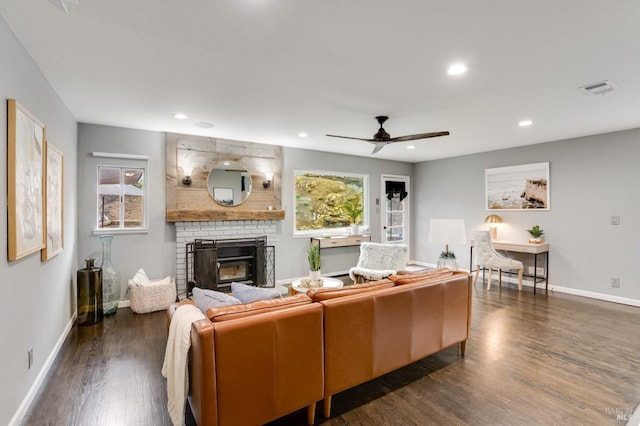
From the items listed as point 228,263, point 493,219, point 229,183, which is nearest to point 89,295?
point 228,263

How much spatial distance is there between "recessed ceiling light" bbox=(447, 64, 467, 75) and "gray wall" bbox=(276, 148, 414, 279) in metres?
3.60

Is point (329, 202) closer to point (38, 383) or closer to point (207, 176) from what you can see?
point (207, 176)

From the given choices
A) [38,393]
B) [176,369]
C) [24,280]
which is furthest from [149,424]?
[24,280]

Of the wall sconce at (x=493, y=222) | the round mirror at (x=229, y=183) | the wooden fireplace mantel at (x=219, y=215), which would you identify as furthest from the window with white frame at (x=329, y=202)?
the wall sconce at (x=493, y=222)

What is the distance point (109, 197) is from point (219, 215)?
1.48 meters

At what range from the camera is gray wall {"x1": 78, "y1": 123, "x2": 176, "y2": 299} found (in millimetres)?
4211

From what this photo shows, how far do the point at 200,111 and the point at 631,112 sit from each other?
16.6 feet

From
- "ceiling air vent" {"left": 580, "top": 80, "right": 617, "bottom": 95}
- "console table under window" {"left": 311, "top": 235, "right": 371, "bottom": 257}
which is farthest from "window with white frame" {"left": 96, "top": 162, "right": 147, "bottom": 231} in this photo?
"ceiling air vent" {"left": 580, "top": 80, "right": 617, "bottom": 95}

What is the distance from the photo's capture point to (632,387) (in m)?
2.45

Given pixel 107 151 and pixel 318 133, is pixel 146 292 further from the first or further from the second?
pixel 318 133

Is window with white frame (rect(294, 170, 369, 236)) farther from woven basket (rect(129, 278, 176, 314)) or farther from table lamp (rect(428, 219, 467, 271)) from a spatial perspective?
Answer: table lamp (rect(428, 219, 467, 271))

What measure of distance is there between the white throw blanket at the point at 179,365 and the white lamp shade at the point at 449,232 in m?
3.05

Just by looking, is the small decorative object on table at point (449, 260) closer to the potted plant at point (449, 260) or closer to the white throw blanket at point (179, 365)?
the potted plant at point (449, 260)

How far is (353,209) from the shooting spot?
682 cm
